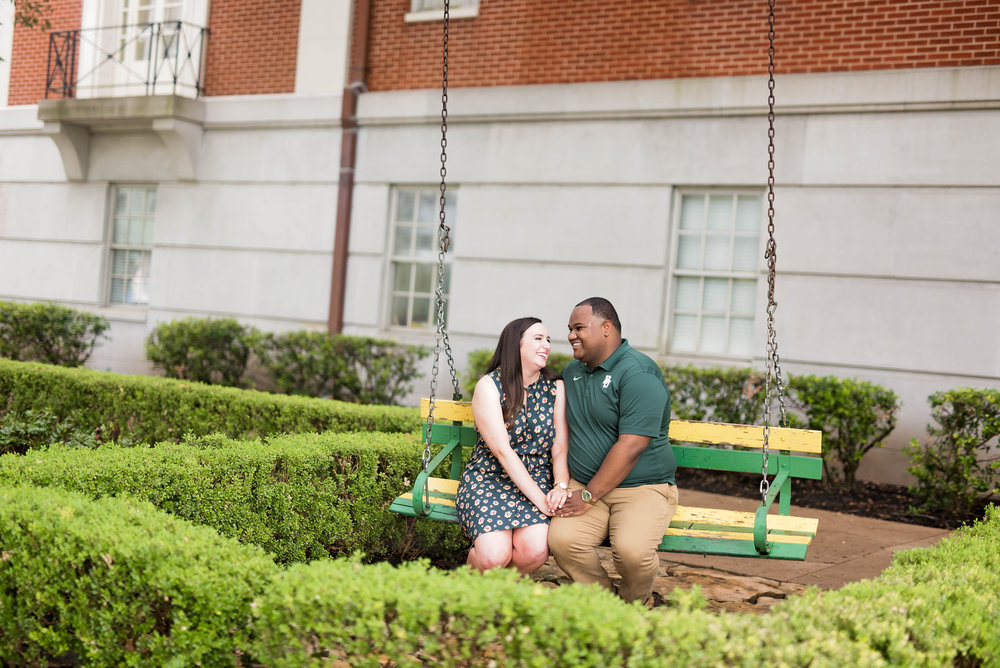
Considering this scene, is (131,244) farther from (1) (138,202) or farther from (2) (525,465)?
(2) (525,465)

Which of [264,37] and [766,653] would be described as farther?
[264,37]

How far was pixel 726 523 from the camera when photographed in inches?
190

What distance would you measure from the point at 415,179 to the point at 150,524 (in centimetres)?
851

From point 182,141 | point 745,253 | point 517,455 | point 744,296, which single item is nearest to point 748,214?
point 745,253

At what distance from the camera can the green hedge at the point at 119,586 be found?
3.34 meters

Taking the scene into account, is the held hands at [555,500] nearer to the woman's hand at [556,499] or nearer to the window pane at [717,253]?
the woman's hand at [556,499]

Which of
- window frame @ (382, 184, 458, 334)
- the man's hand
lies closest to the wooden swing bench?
the man's hand

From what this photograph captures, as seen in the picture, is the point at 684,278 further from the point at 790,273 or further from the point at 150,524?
the point at 150,524

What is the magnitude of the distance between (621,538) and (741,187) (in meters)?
6.65

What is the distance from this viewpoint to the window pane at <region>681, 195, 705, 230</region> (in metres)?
10.5

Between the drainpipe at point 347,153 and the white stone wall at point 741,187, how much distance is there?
0.12 meters

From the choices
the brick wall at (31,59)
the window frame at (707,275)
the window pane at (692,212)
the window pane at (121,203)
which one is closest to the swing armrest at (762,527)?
the window frame at (707,275)

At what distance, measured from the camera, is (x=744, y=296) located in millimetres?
10281

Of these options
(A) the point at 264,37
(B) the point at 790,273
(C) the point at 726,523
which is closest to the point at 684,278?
(B) the point at 790,273
